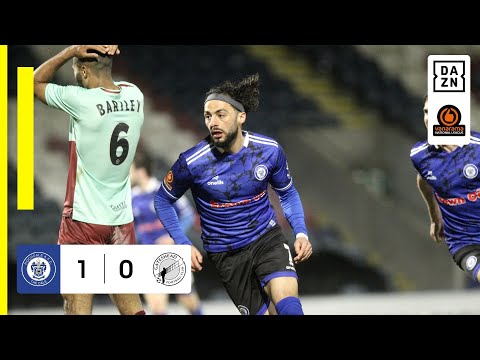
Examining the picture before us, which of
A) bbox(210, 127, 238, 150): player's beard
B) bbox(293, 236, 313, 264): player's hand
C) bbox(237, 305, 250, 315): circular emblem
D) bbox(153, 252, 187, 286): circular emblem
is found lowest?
bbox(237, 305, 250, 315): circular emblem

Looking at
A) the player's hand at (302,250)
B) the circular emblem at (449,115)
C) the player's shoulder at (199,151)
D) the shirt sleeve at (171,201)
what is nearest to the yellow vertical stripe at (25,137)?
the shirt sleeve at (171,201)

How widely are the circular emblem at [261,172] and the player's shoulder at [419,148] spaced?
4.07 ft

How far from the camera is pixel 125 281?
6.89 m

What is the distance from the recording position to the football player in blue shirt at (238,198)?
6645 millimetres

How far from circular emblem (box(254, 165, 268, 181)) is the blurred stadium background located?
156 cm

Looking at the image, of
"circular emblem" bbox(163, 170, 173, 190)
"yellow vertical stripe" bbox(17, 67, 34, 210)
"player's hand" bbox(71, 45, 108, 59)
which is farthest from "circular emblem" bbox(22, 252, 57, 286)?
"player's hand" bbox(71, 45, 108, 59)

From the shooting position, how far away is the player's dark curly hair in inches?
268

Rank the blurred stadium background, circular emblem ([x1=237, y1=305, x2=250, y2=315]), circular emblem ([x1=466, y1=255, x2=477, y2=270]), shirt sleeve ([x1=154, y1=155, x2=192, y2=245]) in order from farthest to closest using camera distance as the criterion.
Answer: the blurred stadium background < circular emblem ([x1=466, y1=255, x2=477, y2=270]) < shirt sleeve ([x1=154, y1=155, x2=192, y2=245]) < circular emblem ([x1=237, y1=305, x2=250, y2=315])

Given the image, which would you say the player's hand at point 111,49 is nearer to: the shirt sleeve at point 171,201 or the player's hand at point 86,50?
the player's hand at point 86,50

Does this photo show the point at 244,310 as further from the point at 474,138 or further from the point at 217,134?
the point at 474,138

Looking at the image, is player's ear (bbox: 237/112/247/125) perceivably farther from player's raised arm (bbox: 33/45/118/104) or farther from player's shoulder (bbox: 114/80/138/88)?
player's raised arm (bbox: 33/45/118/104)

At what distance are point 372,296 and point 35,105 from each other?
4.21 metres

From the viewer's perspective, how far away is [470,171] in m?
7.06
